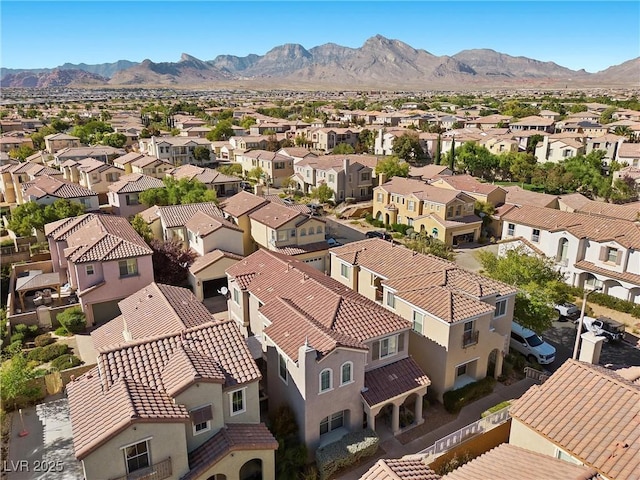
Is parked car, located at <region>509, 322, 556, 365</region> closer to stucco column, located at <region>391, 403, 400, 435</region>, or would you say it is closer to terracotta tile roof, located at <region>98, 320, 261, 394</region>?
stucco column, located at <region>391, 403, 400, 435</region>

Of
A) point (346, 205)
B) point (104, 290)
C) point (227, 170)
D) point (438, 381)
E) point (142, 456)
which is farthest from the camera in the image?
point (227, 170)

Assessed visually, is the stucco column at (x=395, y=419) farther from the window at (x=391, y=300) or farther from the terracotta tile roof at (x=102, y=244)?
the terracotta tile roof at (x=102, y=244)

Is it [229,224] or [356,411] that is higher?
[229,224]

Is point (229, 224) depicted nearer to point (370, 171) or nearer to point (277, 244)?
point (277, 244)

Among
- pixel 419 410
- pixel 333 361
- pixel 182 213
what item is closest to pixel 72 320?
pixel 182 213

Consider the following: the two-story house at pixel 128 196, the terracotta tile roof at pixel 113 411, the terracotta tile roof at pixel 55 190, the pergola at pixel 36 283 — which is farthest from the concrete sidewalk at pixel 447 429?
the two-story house at pixel 128 196

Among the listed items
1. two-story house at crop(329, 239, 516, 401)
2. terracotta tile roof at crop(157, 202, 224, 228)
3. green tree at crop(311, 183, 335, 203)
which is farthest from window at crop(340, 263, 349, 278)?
green tree at crop(311, 183, 335, 203)

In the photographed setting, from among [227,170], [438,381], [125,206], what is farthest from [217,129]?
[438,381]
